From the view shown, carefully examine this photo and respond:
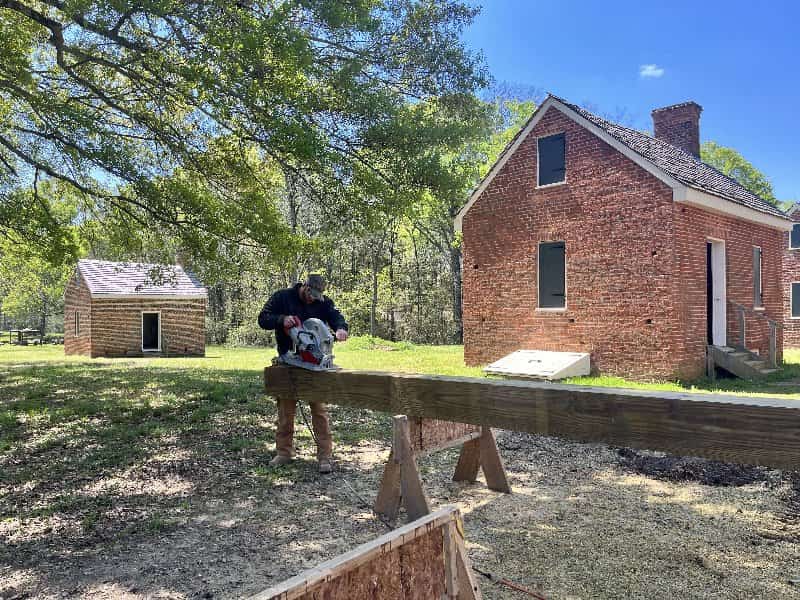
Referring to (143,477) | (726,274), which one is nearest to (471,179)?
(726,274)

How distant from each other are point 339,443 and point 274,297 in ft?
8.10

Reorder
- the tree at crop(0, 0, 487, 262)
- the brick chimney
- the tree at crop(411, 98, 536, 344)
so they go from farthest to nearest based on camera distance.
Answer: the tree at crop(411, 98, 536, 344) < the brick chimney < the tree at crop(0, 0, 487, 262)

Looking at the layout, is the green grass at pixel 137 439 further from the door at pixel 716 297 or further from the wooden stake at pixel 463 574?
the wooden stake at pixel 463 574

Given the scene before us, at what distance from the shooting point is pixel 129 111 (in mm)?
10391

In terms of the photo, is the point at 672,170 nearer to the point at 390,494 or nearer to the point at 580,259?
the point at 580,259

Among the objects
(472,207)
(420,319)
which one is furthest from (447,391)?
(420,319)

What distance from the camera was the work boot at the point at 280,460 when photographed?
6.32 metres

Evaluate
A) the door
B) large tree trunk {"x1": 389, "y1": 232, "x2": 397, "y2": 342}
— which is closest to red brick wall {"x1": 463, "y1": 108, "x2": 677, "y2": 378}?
the door

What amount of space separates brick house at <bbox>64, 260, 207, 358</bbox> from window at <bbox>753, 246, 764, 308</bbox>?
21011 mm

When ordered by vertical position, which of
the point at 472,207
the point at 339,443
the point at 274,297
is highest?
the point at 472,207

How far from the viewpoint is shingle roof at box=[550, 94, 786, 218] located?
12875 millimetres

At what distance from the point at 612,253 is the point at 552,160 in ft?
9.64

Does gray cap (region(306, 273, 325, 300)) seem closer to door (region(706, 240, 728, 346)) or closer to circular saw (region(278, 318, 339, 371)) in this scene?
circular saw (region(278, 318, 339, 371))

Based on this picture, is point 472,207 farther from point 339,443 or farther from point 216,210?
point 339,443
